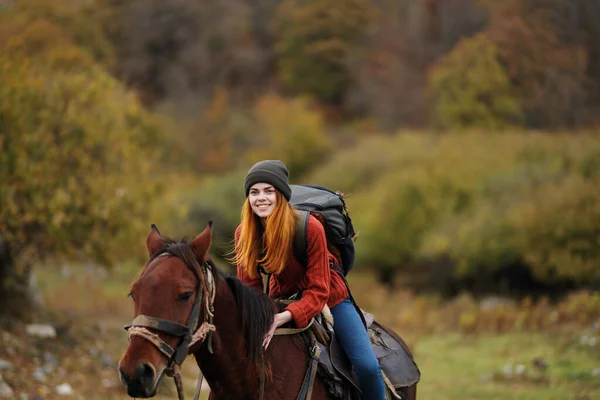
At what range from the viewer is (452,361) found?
45.8 ft

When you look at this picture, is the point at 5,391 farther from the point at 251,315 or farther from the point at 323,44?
the point at 323,44

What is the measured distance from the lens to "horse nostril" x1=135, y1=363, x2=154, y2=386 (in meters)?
3.54

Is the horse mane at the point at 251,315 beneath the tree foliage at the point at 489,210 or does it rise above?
above

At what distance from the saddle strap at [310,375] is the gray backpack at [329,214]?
1.69 feet

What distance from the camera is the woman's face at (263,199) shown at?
14.6 ft

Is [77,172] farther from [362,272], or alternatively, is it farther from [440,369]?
[362,272]

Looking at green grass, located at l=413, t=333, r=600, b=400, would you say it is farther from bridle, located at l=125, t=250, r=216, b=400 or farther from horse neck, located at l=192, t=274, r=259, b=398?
bridle, located at l=125, t=250, r=216, b=400

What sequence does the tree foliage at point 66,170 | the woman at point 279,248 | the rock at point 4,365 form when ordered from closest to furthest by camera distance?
the woman at point 279,248, the rock at point 4,365, the tree foliage at point 66,170

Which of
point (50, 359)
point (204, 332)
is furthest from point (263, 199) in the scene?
point (50, 359)

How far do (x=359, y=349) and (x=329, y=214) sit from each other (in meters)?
0.84

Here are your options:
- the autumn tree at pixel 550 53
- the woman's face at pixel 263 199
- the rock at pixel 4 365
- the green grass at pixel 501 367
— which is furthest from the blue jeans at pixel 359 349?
the autumn tree at pixel 550 53

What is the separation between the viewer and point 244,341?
4.25 m

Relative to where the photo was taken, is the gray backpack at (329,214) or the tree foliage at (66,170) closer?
the gray backpack at (329,214)

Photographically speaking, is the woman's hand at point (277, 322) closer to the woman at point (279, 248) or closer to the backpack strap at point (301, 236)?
the woman at point (279, 248)
